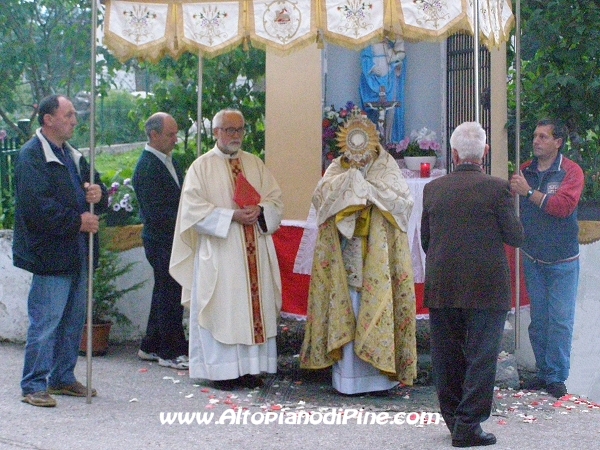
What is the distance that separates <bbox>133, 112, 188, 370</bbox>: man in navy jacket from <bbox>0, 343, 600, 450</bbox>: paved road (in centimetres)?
35

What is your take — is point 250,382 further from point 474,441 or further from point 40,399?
point 474,441

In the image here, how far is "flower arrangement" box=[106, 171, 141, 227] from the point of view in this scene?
899 centimetres

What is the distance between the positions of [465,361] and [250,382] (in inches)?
80.9

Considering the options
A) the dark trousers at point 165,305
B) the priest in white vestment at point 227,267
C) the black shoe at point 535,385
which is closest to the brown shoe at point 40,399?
the priest in white vestment at point 227,267

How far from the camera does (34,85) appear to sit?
10.3m

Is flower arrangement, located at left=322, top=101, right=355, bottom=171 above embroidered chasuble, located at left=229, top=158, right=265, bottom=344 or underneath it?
above

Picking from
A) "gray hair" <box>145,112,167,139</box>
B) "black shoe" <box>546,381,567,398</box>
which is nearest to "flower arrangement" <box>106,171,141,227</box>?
"gray hair" <box>145,112,167,139</box>

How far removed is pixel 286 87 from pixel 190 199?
2.65 meters

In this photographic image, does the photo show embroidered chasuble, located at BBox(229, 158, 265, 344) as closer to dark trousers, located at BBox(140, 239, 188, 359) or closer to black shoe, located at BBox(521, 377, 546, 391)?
dark trousers, located at BBox(140, 239, 188, 359)

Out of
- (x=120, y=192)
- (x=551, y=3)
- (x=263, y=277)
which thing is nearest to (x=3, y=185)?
(x=120, y=192)

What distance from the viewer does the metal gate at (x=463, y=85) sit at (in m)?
9.47

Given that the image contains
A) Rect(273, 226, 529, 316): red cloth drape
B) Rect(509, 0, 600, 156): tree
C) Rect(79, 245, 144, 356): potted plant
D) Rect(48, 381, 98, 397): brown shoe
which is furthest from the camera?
Rect(509, 0, 600, 156): tree

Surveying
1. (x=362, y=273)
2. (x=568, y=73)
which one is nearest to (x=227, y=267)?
(x=362, y=273)

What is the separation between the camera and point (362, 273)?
7090 millimetres
